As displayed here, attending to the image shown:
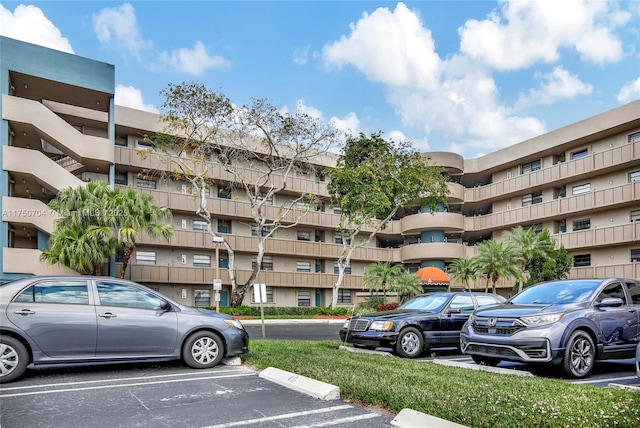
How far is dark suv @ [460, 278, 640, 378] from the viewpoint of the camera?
327 inches

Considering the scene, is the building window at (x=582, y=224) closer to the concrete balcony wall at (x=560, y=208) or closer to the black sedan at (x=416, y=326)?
the concrete balcony wall at (x=560, y=208)

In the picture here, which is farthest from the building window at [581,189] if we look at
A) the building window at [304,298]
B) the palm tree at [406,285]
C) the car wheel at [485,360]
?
the car wheel at [485,360]

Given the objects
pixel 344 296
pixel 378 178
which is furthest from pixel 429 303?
pixel 344 296

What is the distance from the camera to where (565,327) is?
8359mm

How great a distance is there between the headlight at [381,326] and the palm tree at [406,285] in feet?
70.4

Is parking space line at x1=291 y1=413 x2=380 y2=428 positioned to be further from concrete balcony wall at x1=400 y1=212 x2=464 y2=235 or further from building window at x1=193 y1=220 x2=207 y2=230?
concrete balcony wall at x1=400 y1=212 x2=464 y2=235

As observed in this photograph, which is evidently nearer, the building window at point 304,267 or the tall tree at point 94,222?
the tall tree at point 94,222

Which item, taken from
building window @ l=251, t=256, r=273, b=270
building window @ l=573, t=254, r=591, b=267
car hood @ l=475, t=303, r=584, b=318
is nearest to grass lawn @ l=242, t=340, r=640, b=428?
car hood @ l=475, t=303, r=584, b=318

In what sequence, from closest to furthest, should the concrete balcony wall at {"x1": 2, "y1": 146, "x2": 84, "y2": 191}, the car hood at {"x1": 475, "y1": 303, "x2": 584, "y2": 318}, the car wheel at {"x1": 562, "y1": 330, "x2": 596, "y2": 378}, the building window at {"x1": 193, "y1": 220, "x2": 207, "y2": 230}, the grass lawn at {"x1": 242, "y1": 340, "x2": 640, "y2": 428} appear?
the grass lawn at {"x1": 242, "y1": 340, "x2": 640, "y2": 428}
the car wheel at {"x1": 562, "y1": 330, "x2": 596, "y2": 378}
the car hood at {"x1": 475, "y1": 303, "x2": 584, "y2": 318}
the concrete balcony wall at {"x1": 2, "y1": 146, "x2": 84, "y2": 191}
the building window at {"x1": 193, "y1": 220, "x2": 207, "y2": 230}

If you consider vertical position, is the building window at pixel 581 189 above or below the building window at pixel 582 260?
above

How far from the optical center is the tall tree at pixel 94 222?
22656 mm

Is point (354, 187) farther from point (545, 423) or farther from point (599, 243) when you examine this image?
point (545, 423)

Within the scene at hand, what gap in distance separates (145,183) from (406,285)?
56.8 feet

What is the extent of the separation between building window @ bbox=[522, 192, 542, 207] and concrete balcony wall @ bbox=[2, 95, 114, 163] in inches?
1054
